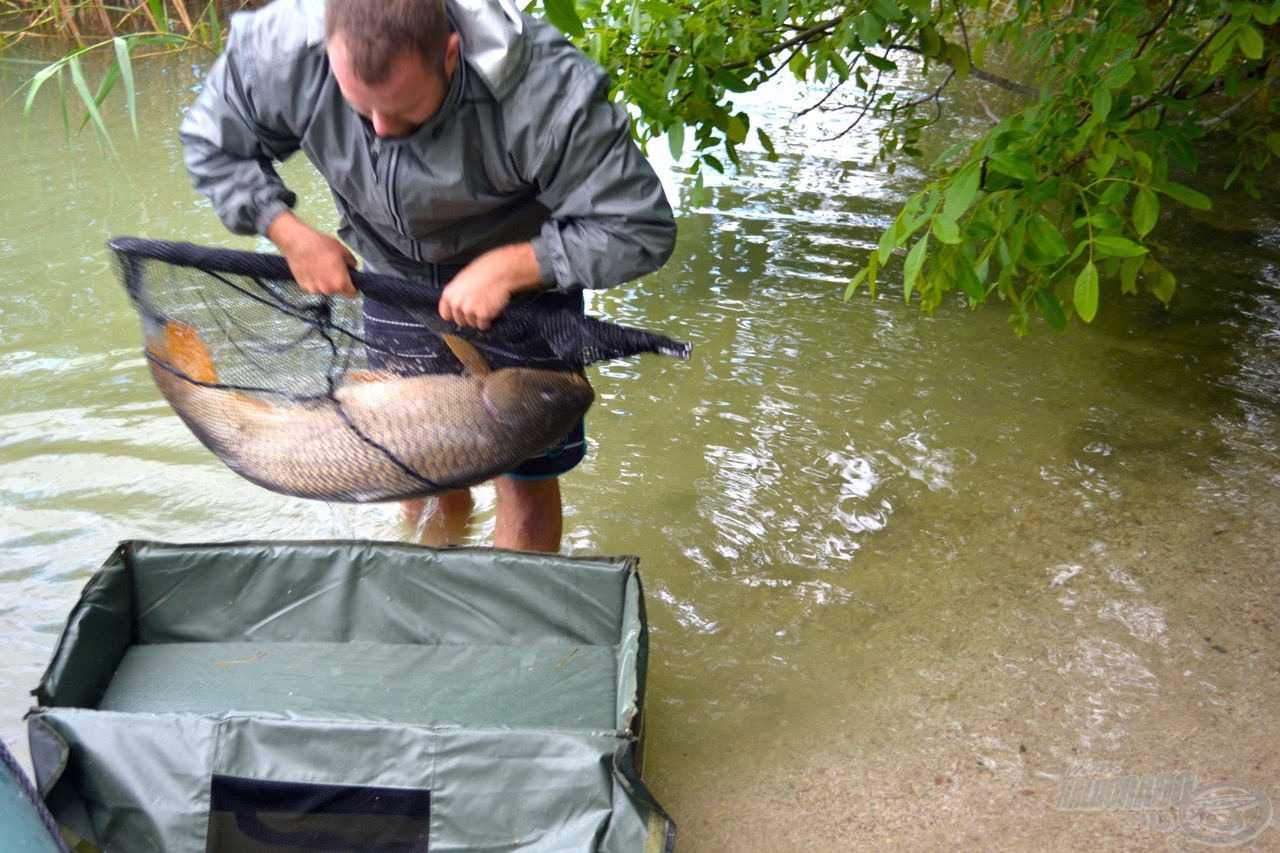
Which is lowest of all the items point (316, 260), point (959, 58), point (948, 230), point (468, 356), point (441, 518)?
point (441, 518)

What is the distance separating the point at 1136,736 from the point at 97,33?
351 inches

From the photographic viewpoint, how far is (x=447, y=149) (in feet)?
7.50

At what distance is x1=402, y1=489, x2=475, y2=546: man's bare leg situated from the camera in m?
3.33

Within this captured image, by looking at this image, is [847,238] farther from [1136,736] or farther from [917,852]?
[917,852]

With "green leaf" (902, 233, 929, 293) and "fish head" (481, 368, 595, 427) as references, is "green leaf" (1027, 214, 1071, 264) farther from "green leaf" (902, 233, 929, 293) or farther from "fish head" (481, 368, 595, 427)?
"fish head" (481, 368, 595, 427)

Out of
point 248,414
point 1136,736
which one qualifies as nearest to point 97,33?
point 248,414

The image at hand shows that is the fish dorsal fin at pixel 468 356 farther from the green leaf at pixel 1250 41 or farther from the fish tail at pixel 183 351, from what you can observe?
the green leaf at pixel 1250 41

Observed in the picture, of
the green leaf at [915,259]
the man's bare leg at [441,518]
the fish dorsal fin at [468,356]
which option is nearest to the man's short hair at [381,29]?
the fish dorsal fin at [468,356]

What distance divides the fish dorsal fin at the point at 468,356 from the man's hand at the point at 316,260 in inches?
9.0

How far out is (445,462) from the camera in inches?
94.4

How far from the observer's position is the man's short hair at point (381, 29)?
1.99 metres

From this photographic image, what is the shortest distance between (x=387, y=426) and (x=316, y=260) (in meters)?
0.39

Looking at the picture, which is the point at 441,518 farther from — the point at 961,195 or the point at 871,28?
the point at 871,28

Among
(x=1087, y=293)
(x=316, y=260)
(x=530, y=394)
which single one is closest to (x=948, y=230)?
(x=1087, y=293)
